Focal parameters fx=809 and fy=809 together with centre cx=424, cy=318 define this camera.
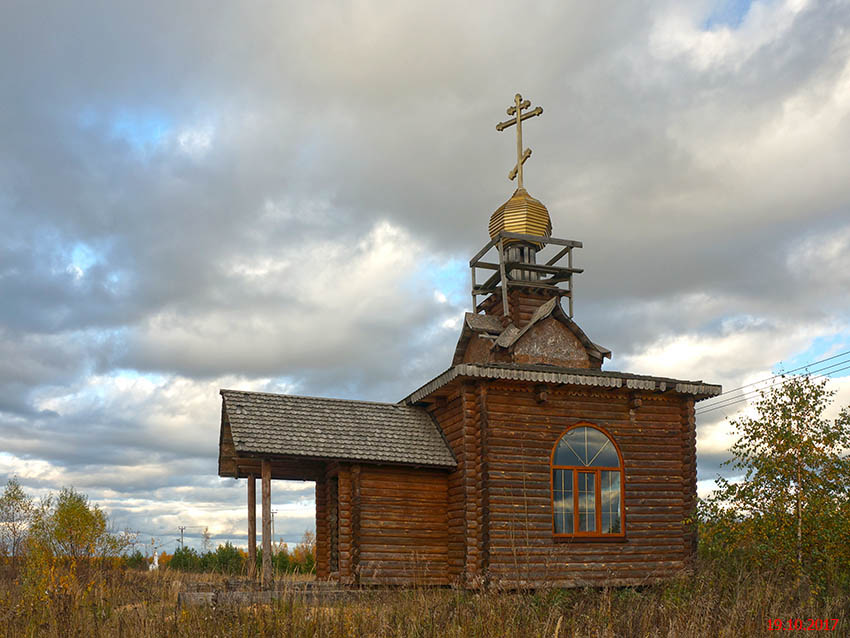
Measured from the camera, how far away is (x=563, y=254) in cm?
2208

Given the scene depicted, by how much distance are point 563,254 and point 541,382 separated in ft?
18.4

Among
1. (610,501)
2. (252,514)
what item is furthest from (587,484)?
(252,514)

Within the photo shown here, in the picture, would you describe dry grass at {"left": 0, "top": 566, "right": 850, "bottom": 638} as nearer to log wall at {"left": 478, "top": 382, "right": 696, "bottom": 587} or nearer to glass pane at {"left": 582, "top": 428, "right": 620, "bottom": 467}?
log wall at {"left": 478, "top": 382, "right": 696, "bottom": 587}

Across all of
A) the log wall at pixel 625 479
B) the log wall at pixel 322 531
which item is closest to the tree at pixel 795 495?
the log wall at pixel 625 479

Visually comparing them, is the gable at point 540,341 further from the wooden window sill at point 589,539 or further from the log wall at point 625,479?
the wooden window sill at point 589,539

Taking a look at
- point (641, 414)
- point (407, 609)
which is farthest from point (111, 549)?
point (407, 609)

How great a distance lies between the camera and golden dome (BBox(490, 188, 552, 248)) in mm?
22047

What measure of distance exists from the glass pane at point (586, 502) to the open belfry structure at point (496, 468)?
0.03 meters

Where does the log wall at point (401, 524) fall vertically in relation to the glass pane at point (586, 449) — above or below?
below

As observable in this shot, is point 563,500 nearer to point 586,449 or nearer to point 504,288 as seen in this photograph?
point 586,449

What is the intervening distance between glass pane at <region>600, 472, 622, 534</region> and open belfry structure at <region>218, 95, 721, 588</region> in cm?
3

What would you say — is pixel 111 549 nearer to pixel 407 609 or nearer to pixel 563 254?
pixel 563 254

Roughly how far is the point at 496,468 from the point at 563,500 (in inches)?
70.1

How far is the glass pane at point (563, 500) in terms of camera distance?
17.5 metres
